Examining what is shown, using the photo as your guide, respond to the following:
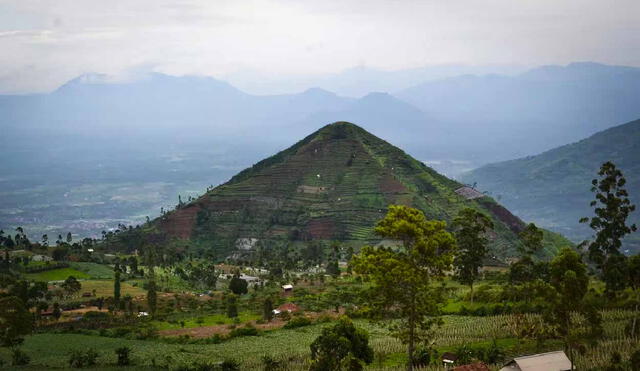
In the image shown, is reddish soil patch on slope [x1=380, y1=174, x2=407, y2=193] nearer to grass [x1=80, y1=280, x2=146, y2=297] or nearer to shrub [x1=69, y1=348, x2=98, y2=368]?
grass [x1=80, y1=280, x2=146, y2=297]

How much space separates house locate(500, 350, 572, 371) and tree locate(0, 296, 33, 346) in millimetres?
42057

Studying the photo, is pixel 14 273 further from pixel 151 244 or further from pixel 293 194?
pixel 293 194

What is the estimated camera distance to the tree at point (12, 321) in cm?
5791

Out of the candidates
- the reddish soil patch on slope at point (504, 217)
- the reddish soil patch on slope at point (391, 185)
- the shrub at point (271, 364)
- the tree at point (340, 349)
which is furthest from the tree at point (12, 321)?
the reddish soil patch on slope at point (504, 217)

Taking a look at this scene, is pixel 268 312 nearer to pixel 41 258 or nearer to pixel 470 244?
pixel 470 244

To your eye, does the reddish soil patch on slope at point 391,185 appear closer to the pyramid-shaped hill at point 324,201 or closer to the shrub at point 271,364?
the pyramid-shaped hill at point 324,201

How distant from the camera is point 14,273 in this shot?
4168 inches

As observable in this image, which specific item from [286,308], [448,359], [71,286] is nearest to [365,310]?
[448,359]

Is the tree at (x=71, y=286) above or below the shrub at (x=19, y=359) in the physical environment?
above

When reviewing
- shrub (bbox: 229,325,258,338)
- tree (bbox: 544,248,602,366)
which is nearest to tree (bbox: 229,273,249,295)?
shrub (bbox: 229,325,258,338)

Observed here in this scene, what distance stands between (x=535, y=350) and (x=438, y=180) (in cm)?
12318

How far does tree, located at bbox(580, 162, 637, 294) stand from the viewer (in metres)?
50.8

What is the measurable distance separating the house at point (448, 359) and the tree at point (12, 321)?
37415 mm

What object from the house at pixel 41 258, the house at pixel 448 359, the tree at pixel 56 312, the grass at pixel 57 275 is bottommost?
the house at pixel 448 359
